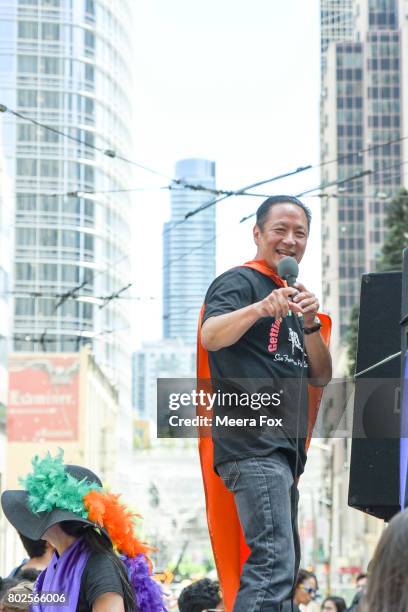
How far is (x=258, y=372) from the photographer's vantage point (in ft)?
16.3

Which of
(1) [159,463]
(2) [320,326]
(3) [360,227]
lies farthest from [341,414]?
(3) [360,227]

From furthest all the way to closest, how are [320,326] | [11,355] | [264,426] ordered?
[11,355] < [320,326] < [264,426]

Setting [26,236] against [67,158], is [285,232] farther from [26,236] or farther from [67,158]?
[26,236]

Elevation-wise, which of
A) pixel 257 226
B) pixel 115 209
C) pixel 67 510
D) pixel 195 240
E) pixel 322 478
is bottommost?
pixel 322 478

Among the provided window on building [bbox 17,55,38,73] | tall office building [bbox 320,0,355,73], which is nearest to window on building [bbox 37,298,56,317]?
window on building [bbox 17,55,38,73]

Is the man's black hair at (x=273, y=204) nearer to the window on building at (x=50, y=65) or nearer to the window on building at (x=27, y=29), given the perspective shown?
the window on building at (x=27, y=29)

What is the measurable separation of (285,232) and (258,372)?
1.93ft

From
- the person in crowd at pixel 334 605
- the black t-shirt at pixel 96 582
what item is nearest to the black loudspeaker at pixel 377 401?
the black t-shirt at pixel 96 582

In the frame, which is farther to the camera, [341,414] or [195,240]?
[195,240]

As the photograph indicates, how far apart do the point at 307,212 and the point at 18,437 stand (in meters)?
57.7

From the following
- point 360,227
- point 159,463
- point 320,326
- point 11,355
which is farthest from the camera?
point 360,227

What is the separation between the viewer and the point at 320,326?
5.23 metres

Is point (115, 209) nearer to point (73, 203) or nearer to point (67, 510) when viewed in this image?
point (73, 203)
